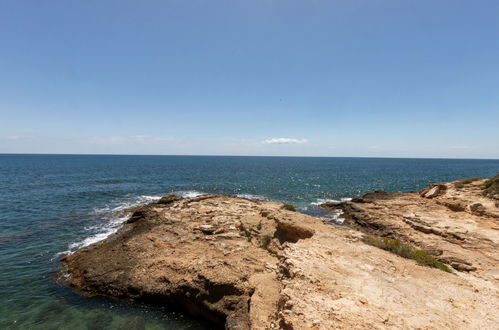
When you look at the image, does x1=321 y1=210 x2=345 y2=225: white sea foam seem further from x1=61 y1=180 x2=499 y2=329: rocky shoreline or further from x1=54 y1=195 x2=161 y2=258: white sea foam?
x1=54 y1=195 x2=161 y2=258: white sea foam

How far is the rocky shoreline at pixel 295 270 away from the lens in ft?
26.9

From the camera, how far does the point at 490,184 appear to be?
98.8 feet

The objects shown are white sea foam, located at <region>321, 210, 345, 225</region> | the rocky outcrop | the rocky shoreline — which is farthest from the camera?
white sea foam, located at <region>321, 210, 345, 225</region>

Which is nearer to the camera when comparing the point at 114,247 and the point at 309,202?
the point at 114,247

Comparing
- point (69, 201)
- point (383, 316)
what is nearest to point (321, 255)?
point (383, 316)

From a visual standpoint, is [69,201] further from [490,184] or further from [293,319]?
[490,184]

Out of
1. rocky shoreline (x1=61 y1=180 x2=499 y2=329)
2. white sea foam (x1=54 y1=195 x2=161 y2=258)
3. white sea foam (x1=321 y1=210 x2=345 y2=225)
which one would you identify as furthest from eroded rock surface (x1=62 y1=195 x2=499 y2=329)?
white sea foam (x1=321 y1=210 x2=345 y2=225)

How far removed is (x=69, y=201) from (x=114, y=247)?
25.1 m

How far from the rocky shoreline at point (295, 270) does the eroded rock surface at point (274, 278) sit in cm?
5

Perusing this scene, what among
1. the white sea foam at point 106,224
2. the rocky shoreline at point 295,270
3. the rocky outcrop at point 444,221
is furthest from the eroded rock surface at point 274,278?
the rocky outcrop at point 444,221

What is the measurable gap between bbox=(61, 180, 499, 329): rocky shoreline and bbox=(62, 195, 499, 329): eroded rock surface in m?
0.05

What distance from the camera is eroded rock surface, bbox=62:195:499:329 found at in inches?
315

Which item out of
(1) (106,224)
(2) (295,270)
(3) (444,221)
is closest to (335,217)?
(3) (444,221)

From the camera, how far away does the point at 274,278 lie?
1285cm
